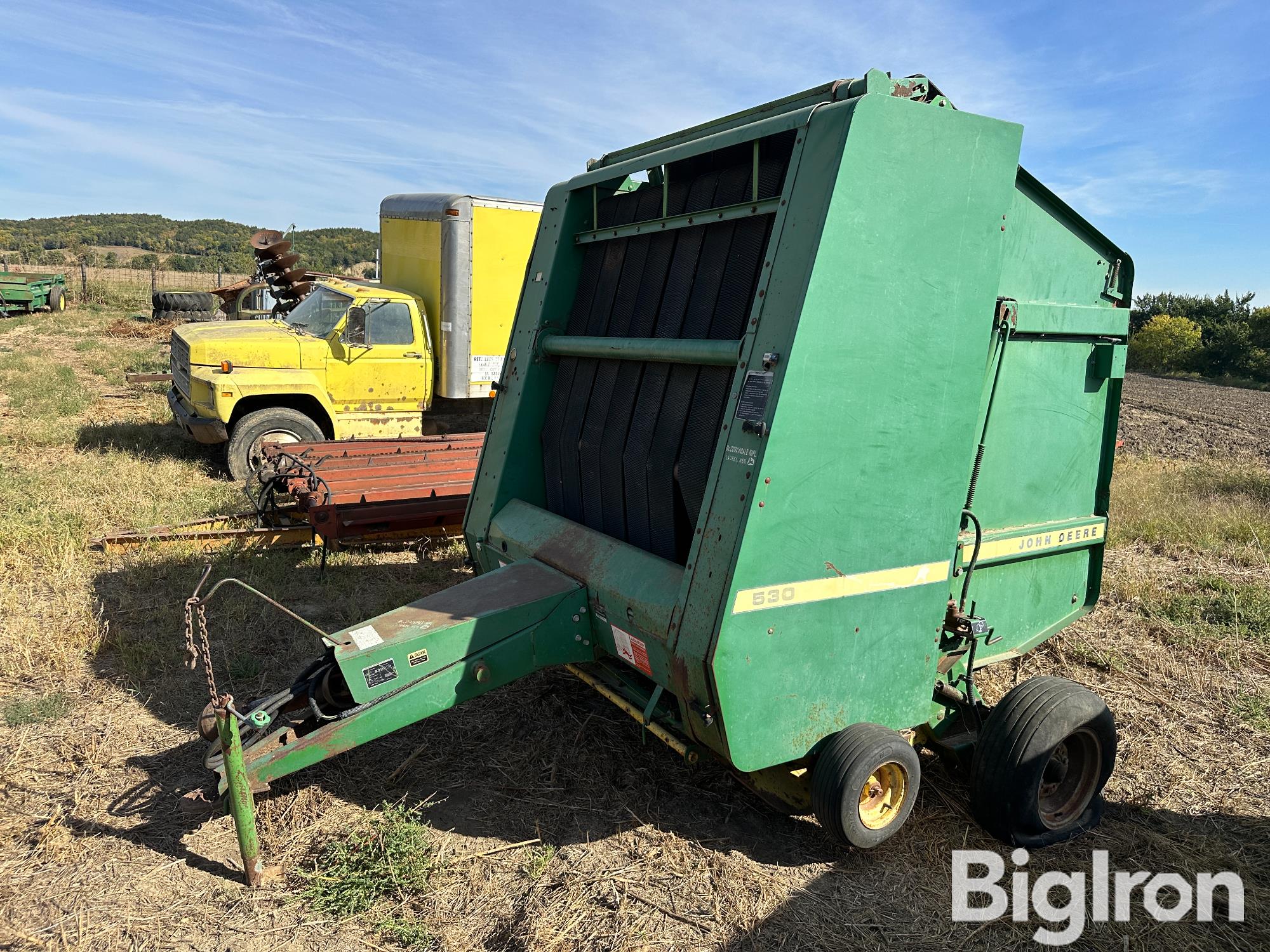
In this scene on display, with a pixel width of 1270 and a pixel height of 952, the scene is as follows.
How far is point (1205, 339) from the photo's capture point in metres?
34.7

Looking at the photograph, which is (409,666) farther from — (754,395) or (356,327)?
(356,327)

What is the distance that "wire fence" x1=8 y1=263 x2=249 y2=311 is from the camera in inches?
1346

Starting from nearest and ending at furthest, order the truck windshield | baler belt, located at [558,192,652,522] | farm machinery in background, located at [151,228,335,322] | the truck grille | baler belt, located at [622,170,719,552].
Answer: baler belt, located at [622,170,719,552], baler belt, located at [558,192,652,522], the truck grille, the truck windshield, farm machinery in background, located at [151,228,335,322]

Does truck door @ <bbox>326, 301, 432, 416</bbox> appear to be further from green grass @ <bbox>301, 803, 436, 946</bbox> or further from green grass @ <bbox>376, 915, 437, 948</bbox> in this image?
green grass @ <bbox>376, 915, 437, 948</bbox>

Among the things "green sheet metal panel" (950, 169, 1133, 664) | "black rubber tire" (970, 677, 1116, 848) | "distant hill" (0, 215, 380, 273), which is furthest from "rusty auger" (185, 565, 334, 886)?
"distant hill" (0, 215, 380, 273)

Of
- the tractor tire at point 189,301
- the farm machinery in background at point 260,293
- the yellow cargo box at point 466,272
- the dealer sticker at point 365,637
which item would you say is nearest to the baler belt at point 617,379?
the dealer sticker at point 365,637

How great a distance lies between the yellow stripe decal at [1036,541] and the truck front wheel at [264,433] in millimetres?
6741

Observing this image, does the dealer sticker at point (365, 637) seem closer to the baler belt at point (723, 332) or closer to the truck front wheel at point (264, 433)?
the baler belt at point (723, 332)

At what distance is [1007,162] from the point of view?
303 centimetres

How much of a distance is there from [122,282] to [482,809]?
4330 cm

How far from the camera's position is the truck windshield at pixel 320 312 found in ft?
29.3

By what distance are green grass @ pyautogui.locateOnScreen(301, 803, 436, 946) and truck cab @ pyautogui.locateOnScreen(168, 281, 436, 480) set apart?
591cm

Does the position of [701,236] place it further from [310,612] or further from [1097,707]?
[310,612]

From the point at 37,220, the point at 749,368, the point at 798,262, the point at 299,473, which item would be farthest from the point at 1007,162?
the point at 37,220
